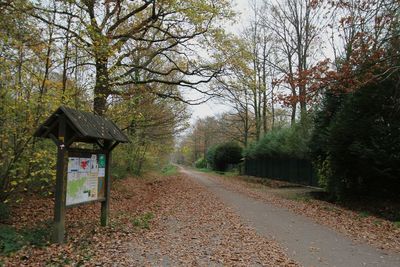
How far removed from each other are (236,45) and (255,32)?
68.2 feet

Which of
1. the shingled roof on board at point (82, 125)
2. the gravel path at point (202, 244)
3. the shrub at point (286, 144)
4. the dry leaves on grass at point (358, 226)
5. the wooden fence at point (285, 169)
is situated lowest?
the gravel path at point (202, 244)

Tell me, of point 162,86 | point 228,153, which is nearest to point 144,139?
point 162,86

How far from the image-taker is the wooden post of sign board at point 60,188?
24.7 ft

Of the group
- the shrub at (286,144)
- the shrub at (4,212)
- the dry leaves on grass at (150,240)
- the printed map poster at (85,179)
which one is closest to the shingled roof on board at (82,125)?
the printed map poster at (85,179)

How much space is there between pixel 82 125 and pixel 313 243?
232 inches

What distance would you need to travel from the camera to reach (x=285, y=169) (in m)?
31.0

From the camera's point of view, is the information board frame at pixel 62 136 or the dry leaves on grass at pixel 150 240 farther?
the information board frame at pixel 62 136

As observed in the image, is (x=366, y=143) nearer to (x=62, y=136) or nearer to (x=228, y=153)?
(x=62, y=136)

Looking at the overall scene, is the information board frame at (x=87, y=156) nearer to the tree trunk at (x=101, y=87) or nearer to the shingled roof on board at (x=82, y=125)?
the shingled roof on board at (x=82, y=125)

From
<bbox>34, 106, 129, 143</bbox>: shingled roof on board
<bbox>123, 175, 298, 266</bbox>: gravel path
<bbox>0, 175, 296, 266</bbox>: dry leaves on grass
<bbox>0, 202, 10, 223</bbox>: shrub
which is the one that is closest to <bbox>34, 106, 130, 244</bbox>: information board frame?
<bbox>34, 106, 129, 143</bbox>: shingled roof on board

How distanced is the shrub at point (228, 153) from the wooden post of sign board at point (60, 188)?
144 feet

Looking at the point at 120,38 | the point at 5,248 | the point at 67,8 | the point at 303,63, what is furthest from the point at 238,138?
the point at 5,248

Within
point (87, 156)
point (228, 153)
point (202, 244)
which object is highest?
point (228, 153)

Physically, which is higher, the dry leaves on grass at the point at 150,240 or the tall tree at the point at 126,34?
the tall tree at the point at 126,34
